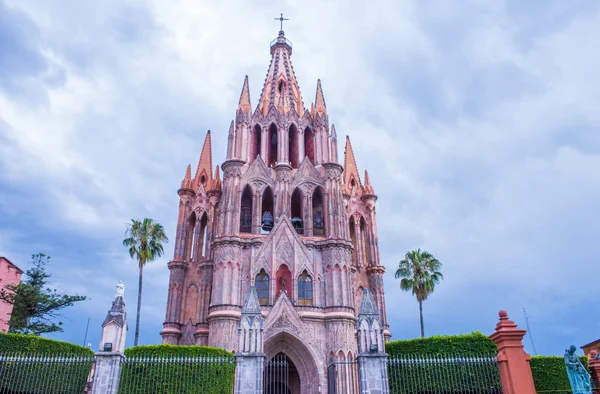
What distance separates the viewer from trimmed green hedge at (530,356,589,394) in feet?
67.1

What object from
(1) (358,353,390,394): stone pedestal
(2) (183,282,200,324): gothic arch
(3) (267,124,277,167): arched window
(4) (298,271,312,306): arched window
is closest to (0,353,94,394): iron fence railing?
(1) (358,353,390,394): stone pedestal

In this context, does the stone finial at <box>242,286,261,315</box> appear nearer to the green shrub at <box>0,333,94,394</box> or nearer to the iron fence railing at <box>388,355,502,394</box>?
the iron fence railing at <box>388,355,502,394</box>

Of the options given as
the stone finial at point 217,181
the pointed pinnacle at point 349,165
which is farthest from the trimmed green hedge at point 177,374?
the pointed pinnacle at point 349,165

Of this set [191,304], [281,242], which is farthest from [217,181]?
[191,304]

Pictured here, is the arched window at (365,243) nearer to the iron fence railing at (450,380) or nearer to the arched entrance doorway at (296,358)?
the arched entrance doorway at (296,358)

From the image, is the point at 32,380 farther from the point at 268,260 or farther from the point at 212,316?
the point at 268,260

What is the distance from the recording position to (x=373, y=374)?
15.8 m

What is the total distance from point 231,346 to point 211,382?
7698mm

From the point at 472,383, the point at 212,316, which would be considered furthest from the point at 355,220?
the point at 472,383

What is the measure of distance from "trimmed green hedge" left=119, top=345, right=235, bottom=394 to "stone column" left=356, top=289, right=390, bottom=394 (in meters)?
5.71

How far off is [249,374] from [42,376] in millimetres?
9369

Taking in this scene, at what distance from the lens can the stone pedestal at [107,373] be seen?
52.4 ft

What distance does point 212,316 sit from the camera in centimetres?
2688

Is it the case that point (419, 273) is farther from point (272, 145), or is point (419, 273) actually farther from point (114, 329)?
point (114, 329)
